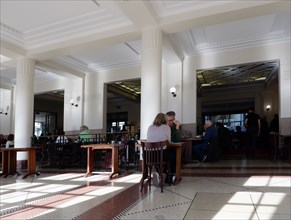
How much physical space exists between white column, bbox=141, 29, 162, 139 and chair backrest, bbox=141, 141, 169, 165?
1.97 metres

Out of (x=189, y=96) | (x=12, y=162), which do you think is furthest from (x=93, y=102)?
(x=12, y=162)

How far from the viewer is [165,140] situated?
13.1ft

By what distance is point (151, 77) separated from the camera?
237 inches

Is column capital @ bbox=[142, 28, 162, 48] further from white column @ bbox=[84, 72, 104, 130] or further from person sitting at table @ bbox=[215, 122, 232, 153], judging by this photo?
white column @ bbox=[84, 72, 104, 130]

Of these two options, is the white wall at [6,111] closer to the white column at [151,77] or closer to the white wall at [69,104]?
the white wall at [69,104]

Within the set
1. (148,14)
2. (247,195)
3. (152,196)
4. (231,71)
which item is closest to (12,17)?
(148,14)

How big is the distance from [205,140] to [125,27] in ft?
11.7

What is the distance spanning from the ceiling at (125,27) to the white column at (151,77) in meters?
0.30

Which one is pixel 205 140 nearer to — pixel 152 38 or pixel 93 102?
pixel 152 38

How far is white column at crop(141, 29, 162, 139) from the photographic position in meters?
5.98

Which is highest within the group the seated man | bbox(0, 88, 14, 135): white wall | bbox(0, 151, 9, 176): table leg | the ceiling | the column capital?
the ceiling

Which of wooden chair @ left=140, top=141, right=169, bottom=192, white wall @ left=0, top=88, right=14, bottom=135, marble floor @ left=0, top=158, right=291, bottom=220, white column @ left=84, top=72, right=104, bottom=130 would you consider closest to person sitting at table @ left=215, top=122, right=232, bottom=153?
marble floor @ left=0, top=158, right=291, bottom=220

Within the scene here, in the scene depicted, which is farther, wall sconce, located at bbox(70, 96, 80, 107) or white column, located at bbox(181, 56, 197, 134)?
wall sconce, located at bbox(70, 96, 80, 107)

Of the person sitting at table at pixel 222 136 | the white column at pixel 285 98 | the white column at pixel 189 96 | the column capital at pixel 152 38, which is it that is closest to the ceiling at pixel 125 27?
the column capital at pixel 152 38
